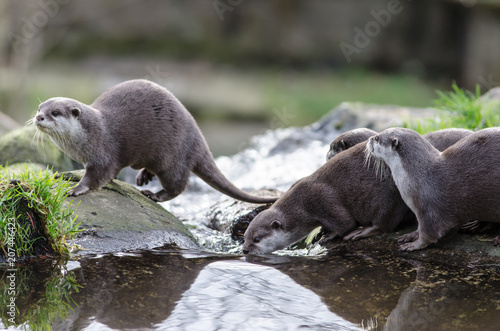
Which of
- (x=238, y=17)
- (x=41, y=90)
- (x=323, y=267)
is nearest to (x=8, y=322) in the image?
(x=323, y=267)

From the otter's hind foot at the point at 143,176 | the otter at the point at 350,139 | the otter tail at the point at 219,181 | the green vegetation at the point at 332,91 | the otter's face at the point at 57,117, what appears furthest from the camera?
the green vegetation at the point at 332,91

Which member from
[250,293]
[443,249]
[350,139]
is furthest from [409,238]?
[250,293]

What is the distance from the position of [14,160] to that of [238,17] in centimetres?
943

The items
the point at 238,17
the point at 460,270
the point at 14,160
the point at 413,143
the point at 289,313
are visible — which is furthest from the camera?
the point at 238,17

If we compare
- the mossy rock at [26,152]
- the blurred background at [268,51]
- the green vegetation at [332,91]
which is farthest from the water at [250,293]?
the blurred background at [268,51]

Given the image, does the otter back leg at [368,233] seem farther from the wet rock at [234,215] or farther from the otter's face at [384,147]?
the wet rock at [234,215]

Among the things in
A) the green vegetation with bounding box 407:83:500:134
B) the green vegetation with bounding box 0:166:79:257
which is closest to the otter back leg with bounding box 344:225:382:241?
the green vegetation with bounding box 0:166:79:257

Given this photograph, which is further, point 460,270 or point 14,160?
point 14,160

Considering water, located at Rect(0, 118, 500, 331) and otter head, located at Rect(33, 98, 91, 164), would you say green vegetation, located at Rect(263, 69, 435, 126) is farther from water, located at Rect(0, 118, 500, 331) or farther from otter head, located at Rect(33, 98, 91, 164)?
water, located at Rect(0, 118, 500, 331)

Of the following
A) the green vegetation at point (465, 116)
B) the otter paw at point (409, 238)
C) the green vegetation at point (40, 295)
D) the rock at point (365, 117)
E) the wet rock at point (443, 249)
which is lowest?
the wet rock at point (443, 249)

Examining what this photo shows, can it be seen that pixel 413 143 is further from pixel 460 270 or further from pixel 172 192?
pixel 172 192

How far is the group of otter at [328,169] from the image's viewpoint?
3139 mm

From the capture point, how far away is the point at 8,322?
2.35 meters

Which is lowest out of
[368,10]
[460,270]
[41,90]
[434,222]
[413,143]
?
[460,270]
